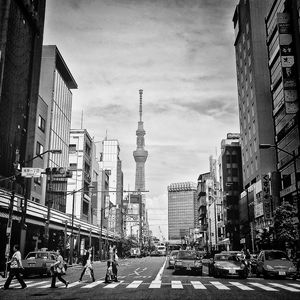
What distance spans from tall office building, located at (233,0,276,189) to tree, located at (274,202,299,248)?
33831 mm

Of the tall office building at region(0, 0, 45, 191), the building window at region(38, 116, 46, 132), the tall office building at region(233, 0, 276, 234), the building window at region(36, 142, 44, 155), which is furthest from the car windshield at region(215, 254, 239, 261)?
the building window at region(38, 116, 46, 132)

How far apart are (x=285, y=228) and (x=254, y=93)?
1839 inches

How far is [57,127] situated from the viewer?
76.8 metres

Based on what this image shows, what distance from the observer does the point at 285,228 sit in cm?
3716

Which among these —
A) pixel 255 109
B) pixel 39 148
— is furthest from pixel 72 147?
pixel 255 109

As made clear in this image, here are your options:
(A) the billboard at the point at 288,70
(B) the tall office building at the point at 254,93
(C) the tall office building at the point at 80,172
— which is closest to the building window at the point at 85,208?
(C) the tall office building at the point at 80,172

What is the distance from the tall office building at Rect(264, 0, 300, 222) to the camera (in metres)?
55.5

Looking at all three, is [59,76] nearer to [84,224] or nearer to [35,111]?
[35,111]

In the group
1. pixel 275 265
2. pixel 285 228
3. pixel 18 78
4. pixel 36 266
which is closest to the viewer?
pixel 275 265

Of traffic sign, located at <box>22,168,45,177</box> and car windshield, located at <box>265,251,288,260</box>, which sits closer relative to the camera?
car windshield, located at <box>265,251,288,260</box>

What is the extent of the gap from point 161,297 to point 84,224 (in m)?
55.3

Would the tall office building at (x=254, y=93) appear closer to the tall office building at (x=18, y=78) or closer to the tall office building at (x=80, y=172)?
the tall office building at (x=80, y=172)

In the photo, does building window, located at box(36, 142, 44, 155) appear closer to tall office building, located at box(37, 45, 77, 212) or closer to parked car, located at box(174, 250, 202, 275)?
tall office building, located at box(37, 45, 77, 212)

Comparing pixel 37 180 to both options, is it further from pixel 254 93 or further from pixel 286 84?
pixel 254 93
